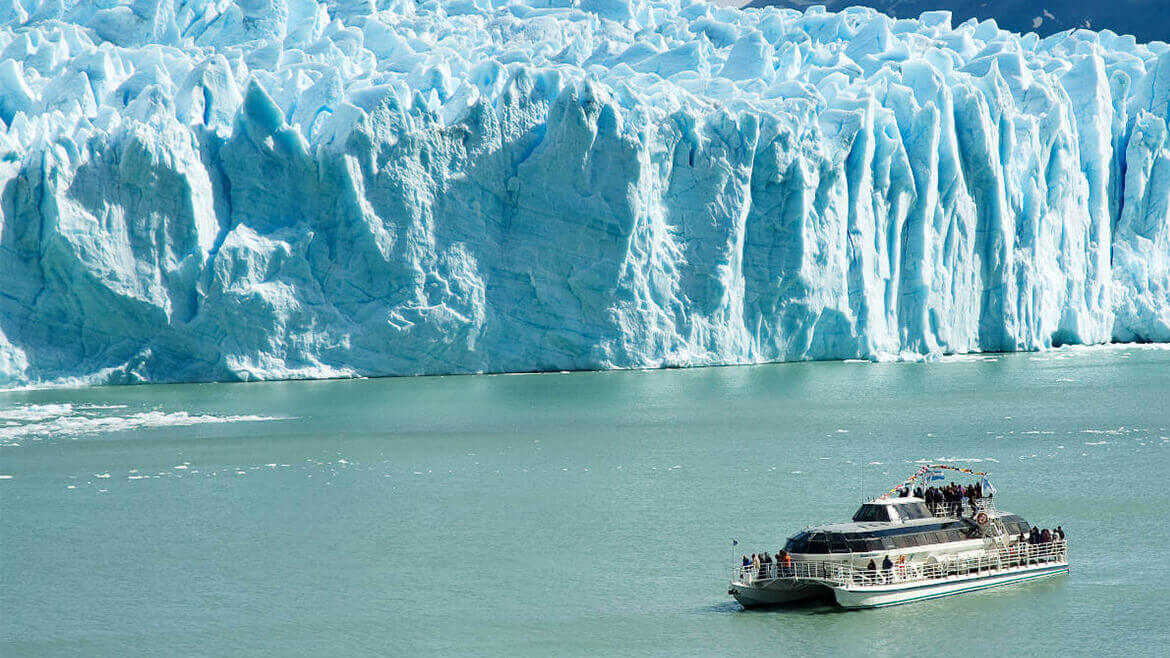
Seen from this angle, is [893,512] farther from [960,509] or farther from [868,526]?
[960,509]

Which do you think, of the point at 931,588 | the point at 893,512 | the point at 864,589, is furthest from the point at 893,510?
the point at 864,589

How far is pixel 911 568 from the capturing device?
11203mm

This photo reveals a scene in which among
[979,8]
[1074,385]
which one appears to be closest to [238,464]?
[1074,385]

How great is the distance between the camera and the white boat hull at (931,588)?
35.7 ft

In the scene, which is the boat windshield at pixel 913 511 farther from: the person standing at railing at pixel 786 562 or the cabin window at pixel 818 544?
the person standing at railing at pixel 786 562

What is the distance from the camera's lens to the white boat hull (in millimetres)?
10875

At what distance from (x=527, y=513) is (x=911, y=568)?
4.55 m

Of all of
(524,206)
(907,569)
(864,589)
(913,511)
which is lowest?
(864,589)

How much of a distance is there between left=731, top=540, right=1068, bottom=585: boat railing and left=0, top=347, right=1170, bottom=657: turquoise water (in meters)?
0.24

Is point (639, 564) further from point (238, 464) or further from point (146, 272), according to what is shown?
point (146, 272)

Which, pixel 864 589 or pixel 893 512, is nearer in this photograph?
pixel 864 589

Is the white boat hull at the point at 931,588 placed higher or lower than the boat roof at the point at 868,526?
lower

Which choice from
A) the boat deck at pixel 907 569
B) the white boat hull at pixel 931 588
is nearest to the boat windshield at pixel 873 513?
the boat deck at pixel 907 569

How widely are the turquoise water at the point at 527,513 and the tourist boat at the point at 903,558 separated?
17 cm
